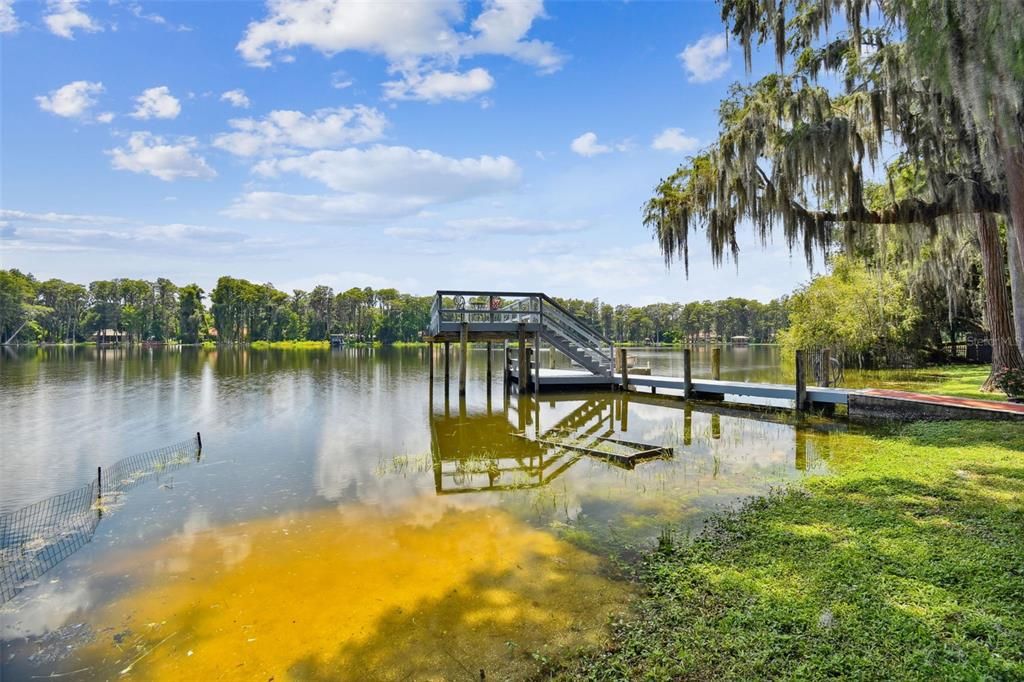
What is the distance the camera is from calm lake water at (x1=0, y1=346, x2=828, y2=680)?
413 centimetres

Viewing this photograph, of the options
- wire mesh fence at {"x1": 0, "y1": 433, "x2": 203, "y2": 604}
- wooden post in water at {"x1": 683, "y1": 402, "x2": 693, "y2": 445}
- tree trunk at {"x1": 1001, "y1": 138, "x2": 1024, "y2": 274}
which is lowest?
wire mesh fence at {"x1": 0, "y1": 433, "x2": 203, "y2": 604}

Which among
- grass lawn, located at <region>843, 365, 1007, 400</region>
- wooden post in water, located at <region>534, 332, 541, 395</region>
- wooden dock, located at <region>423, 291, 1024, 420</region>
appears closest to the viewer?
wooden dock, located at <region>423, 291, 1024, 420</region>

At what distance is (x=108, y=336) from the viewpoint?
97.2 m

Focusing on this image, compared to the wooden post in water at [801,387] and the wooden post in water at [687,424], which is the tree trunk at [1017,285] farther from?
the wooden post in water at [687,424]

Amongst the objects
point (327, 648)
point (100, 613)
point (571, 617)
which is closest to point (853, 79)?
point (571, 617)

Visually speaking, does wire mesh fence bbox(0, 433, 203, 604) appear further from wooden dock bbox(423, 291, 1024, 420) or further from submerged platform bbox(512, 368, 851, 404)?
submerged platform bbox(512, 368, 851, 404)

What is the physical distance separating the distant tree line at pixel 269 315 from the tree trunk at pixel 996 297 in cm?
8041

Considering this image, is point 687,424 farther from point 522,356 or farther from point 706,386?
point 522,356

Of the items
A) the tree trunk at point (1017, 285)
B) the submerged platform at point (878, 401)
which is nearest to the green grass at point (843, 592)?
the submerged platform at point (878, 401)

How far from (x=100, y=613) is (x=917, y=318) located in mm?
31571

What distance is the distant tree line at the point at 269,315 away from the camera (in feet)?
292

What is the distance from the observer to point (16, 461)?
33.9 ft

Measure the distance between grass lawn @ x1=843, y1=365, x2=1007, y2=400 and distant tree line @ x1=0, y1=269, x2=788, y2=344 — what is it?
71.0 meters

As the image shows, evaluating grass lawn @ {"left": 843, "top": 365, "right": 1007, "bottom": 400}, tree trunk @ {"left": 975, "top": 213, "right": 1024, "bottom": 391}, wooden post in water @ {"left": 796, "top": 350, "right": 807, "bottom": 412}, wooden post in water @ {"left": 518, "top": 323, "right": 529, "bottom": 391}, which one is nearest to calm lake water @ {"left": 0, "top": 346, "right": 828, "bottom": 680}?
wooden post in water @ {"left": 796, "top": 350, "right": 807, "bottom": 412}
